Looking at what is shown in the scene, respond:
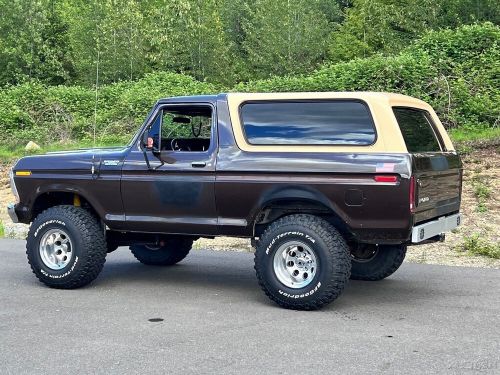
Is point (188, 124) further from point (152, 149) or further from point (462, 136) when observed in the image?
point (462, 136)

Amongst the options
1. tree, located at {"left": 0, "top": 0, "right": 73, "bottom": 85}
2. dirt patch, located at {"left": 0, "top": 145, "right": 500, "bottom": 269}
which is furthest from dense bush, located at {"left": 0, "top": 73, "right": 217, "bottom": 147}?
dirt patch, located at {"left": 0, "top": 145, "right": 500, "bottom": 269}

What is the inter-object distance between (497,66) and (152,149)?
15990 millimetres

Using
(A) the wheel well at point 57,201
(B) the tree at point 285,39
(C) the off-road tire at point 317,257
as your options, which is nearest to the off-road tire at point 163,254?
(A) the wheel well at point 57,201

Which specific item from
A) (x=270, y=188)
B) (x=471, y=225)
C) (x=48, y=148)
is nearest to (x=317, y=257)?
(x=270, y=188)

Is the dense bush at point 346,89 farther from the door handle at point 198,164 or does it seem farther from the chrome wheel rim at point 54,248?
the chrome wheel rim at point 54,248

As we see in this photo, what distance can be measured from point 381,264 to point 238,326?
2625 millimetres

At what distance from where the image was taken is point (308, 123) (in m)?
7.55

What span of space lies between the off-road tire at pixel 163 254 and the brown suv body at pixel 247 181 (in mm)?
1148

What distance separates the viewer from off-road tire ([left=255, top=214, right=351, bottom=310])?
281 inches

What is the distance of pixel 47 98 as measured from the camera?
28859 mm

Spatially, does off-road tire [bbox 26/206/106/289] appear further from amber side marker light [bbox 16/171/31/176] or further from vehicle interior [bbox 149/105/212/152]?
vehicle interior [bbox 149/105/212/152]

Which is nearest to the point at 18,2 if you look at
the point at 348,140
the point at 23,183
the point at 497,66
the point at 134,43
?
the point at 134,43

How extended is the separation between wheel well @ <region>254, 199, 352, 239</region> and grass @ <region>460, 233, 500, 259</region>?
362 centimetres

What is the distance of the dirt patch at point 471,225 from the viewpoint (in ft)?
34.2
